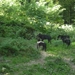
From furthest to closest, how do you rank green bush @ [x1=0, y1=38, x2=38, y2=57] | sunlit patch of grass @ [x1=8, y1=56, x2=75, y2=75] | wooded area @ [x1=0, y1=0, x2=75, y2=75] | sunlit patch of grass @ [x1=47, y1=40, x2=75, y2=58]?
sunlit patch of grass @ [x1=47, y1=40, x2=75, y2=58], green bush @ [x1=0, y1=38, x2=38, y2=57], wooded area @ [x1=0, y1=0, x2=75, y2=75], sunlit patch of grass @ [x1=8, y1=56, x2=75, y2=75]

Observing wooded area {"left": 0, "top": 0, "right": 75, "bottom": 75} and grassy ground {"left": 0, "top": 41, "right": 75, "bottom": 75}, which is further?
wooded area {"left": 0, "top": 0, "right": 75, "bottom": 75}

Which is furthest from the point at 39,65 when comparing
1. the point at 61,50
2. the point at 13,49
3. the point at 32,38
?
the point at 32,38

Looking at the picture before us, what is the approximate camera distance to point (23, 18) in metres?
20.7

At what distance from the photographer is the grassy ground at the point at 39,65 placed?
9.97 m

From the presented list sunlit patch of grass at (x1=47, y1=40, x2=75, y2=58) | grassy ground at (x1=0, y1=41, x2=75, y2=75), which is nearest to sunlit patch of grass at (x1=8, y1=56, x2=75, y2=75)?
grassy ground at (x1=0, y1=41, x2=75, y2=75)

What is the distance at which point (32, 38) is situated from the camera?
58.4 feet

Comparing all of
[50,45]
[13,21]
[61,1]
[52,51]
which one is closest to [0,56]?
[52,51]

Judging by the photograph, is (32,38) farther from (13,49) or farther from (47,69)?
(47,69)

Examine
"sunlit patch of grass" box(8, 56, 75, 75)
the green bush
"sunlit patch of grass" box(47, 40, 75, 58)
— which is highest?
the green bush

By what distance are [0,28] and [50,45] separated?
14.4ft

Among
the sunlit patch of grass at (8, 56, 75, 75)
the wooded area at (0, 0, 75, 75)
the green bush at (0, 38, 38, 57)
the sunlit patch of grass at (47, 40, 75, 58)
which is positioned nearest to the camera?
the sunlit patch of grass at (8, 56, 75, 75)

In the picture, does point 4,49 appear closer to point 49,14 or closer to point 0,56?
point 0,56

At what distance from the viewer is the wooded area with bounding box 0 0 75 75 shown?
34.8ft

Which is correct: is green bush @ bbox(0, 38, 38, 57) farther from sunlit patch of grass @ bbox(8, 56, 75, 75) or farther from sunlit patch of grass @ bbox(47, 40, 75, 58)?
sunlit patch of grass @ bbox(8, 56, 75, 75)
